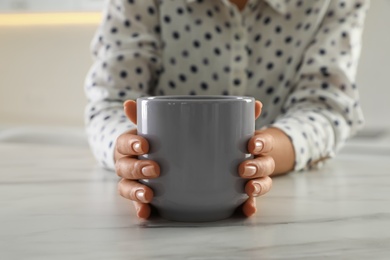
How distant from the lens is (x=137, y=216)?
0.67 m

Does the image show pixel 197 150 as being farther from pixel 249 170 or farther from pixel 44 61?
pixel 44 61

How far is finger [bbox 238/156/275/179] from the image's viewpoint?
2.08 feet

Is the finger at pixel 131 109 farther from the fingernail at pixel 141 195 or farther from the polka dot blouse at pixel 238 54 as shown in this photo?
the polka dot blouse at pixel 238 54

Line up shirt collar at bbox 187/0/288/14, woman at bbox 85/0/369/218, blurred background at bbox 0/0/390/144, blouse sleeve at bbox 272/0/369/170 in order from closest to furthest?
blouse sleeve at bbox 272/0/369/170
woman at bbox 85/0/369/218
shirt collar at bbox 187/0/288/14
blurred background at bbox 0/0/390/144

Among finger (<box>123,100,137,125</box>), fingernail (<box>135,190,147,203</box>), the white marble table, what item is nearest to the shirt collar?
the white marble table

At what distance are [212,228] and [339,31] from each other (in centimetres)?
74

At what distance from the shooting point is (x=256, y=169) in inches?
25.4

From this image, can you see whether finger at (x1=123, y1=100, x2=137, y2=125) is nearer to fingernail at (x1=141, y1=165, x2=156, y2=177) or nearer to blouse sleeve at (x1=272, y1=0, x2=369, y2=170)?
fingernail at (x1=141, y1=165, x2=156, y2=177)

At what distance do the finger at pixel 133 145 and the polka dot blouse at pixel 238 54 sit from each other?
0.46 metres

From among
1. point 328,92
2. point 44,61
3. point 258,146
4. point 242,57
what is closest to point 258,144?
point 258,146

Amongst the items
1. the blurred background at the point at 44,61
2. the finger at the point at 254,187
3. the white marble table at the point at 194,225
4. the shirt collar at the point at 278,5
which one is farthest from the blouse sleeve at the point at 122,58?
the blurred background at the point at 44,61

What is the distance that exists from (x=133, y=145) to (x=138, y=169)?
27mm

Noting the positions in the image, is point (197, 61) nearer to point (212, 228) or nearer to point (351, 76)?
point (351, 76)

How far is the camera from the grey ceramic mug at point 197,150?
2.00ft
